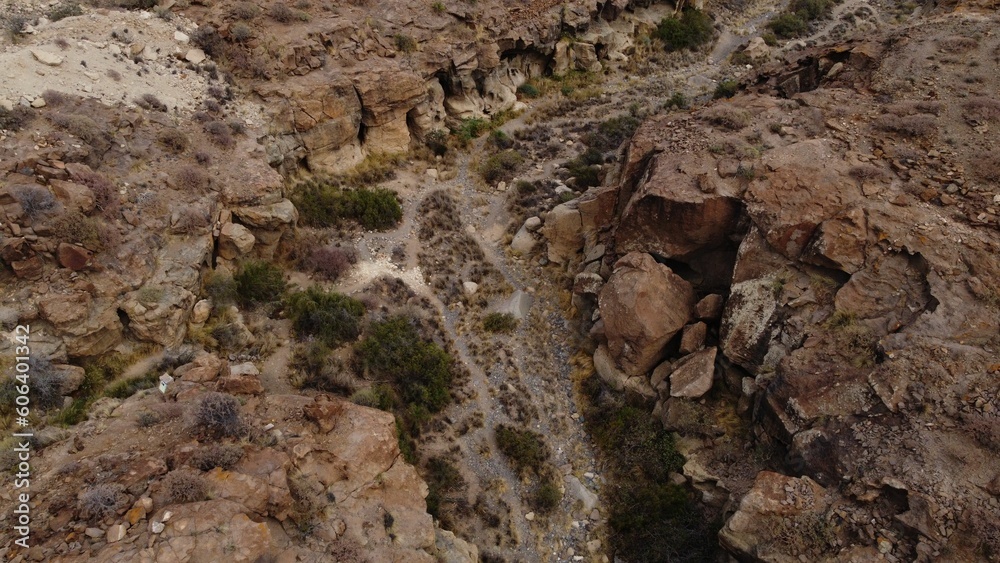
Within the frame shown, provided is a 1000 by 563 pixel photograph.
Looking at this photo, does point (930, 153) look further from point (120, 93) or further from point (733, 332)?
point (120, 93)

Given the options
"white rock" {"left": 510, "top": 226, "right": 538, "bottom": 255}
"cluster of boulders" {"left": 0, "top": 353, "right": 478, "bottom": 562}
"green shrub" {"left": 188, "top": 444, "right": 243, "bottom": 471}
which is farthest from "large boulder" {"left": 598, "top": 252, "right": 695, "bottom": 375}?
"green shrub" {"left": 188, "top": 444, "right": 243, "bottom": 471}

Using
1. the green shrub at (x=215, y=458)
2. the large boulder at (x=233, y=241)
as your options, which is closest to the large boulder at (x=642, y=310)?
the green shrub at (x=215, y=458)

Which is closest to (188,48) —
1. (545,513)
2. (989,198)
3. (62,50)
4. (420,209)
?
(62,50)

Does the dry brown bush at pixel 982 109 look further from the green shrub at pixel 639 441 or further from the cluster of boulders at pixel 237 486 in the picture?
the cluster of boulders at pixel 237 486

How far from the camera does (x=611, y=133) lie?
29531 millimetres

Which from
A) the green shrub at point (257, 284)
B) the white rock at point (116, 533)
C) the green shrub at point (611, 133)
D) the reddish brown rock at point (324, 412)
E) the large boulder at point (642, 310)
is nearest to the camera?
the white rock at point (116, 533)

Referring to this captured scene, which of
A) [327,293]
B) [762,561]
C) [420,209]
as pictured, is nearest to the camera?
[762,561]

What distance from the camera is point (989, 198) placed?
15.0 meters

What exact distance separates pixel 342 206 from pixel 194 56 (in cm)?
868

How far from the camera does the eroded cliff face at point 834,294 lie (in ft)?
38.1

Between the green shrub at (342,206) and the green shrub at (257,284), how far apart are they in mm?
4107

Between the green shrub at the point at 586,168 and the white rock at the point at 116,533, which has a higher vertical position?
the white rock at the point at 116,533

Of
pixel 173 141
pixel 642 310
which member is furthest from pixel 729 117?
pixel 173 141

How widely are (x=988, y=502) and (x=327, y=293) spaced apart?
710 inches
